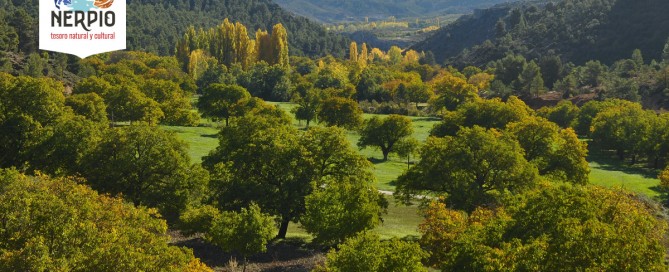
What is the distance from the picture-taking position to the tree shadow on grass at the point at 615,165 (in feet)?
272

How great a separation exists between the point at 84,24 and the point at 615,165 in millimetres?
79301

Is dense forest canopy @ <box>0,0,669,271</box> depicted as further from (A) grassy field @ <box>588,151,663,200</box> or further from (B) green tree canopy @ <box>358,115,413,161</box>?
(A) grassy field @ <box>588,151,663,200</box>

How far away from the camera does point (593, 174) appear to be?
262 feet

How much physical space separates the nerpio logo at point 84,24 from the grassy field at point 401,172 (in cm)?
1852

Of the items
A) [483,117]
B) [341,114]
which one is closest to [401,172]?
[483,117]

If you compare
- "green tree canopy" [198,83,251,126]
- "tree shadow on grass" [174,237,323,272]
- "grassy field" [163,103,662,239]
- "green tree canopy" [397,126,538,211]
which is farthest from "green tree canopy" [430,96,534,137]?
"tree shadow on grass" [174,237,323,272]

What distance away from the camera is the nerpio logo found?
58719 mm

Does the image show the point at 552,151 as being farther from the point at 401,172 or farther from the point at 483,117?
the point at 483,117

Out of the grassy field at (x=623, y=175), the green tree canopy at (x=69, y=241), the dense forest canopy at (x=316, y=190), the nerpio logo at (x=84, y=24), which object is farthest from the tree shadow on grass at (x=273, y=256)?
the grassy field at (x=623, y=175)

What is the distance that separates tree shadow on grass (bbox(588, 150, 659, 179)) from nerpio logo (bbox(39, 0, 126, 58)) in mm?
71552

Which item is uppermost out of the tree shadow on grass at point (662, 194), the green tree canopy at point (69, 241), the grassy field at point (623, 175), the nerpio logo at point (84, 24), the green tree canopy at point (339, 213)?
the nerpio logo at point (84, 24)

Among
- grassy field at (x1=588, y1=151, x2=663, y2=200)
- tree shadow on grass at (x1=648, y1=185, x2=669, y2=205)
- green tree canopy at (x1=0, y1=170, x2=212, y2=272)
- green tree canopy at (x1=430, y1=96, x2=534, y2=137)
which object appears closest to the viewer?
green tree canopy at (x1=0, y1=170, x2=212, y2=272)

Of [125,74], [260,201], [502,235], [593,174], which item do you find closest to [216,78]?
[125,74]

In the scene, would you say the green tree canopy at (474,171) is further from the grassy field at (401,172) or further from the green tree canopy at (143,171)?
the green tree canopy at (143,171)
